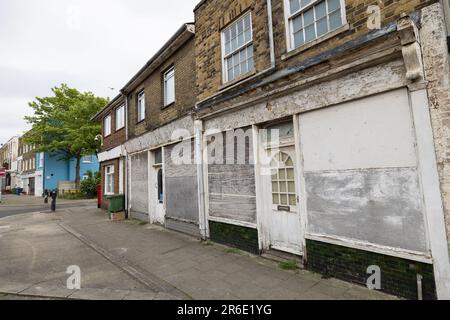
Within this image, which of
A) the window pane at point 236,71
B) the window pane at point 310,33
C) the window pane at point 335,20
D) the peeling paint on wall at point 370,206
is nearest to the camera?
the peeling paint on wall at point 370,206

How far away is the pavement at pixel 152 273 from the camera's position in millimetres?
3841

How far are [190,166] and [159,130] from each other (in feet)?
7.66

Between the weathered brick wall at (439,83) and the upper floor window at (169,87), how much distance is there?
7.19 m

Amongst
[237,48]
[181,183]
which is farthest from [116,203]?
[237,48]

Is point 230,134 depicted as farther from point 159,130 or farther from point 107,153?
point 107,153

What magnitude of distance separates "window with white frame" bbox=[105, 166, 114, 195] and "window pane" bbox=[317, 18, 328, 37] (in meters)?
12.5

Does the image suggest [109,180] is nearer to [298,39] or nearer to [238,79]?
[238,79]

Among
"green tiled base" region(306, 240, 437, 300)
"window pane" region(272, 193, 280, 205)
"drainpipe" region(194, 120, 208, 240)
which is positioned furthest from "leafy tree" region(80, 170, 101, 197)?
"green tiled base" region(306, 240, 437, 300)

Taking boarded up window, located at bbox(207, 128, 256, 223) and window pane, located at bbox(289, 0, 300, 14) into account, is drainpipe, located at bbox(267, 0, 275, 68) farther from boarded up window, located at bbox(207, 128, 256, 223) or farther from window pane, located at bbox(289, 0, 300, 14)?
boarded up window, located at bbox(207, 128, 256, 223)

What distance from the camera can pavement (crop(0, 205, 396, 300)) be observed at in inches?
151

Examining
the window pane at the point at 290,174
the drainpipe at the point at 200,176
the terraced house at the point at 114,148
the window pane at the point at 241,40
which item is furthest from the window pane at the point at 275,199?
the terraced house at the point at 114,148

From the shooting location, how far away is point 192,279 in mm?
4391

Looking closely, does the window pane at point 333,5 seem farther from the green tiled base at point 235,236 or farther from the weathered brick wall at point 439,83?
the green tiled base at point 235,236
